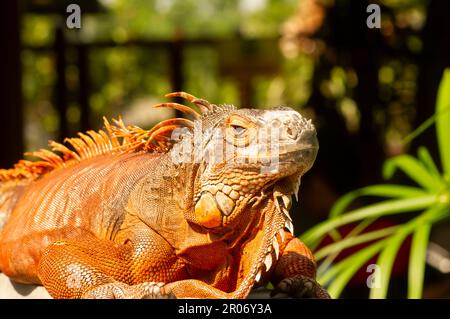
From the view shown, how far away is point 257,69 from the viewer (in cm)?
510

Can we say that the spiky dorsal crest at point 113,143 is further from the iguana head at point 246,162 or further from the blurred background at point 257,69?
the blurred background at point 257,69

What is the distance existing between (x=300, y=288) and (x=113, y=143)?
715 mm

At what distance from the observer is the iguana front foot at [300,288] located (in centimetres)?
214

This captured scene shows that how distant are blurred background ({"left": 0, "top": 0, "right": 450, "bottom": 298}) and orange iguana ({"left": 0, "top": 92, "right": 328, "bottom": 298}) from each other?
7.01 feet

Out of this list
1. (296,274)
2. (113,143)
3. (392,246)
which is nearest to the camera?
(296,274)

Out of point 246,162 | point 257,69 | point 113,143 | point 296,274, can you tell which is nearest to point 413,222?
point 296,274

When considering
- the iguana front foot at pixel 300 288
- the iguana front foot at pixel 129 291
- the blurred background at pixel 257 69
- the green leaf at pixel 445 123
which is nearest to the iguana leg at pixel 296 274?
the iguana front foot at pixel 300 288

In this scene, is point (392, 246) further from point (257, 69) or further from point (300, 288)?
point (257, 69)

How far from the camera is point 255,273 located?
1922 millimetres

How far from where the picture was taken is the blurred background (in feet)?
15.9

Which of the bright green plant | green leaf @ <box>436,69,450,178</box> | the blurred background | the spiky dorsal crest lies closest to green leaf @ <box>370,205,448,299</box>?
the bright green plant

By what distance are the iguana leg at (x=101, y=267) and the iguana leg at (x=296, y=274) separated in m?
0.30
